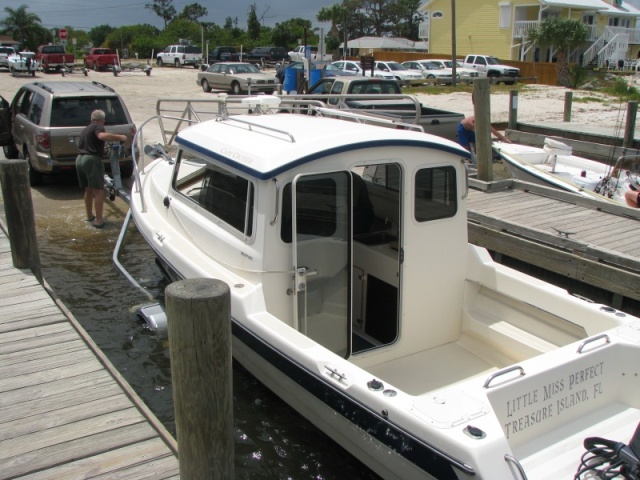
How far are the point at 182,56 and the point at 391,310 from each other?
143 ft

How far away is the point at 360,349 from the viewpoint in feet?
17.9

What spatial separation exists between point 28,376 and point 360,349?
2.58m

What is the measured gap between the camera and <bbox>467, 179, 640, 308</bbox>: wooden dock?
6.29 metres

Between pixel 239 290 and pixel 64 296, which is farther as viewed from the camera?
pixel 64 296

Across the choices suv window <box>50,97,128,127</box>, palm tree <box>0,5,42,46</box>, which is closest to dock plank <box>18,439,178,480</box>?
suv window <box>50,97,128,127</box>

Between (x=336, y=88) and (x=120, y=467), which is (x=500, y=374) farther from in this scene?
(x=336, y=88)

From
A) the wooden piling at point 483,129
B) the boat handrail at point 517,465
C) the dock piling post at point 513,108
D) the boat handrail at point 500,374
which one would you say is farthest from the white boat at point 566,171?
the boat handrail at point 517,465

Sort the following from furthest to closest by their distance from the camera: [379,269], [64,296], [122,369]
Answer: [64,296] < [122,369] < [379,269]

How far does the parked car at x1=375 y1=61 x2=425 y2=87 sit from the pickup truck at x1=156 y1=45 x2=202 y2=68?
16958 mm

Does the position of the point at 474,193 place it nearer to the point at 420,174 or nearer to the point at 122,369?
the point at 420,174

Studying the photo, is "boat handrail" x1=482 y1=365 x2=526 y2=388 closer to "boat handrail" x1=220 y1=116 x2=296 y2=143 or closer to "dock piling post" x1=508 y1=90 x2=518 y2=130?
"boat handrail" x1=220 y1=116 x2=296 y2=143

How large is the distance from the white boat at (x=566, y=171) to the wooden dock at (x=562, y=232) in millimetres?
1757

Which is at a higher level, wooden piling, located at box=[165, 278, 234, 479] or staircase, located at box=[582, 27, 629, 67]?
staircase, located at box=[582, 27, 629, 67]

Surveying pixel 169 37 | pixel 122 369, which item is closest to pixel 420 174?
pixel 122 369
